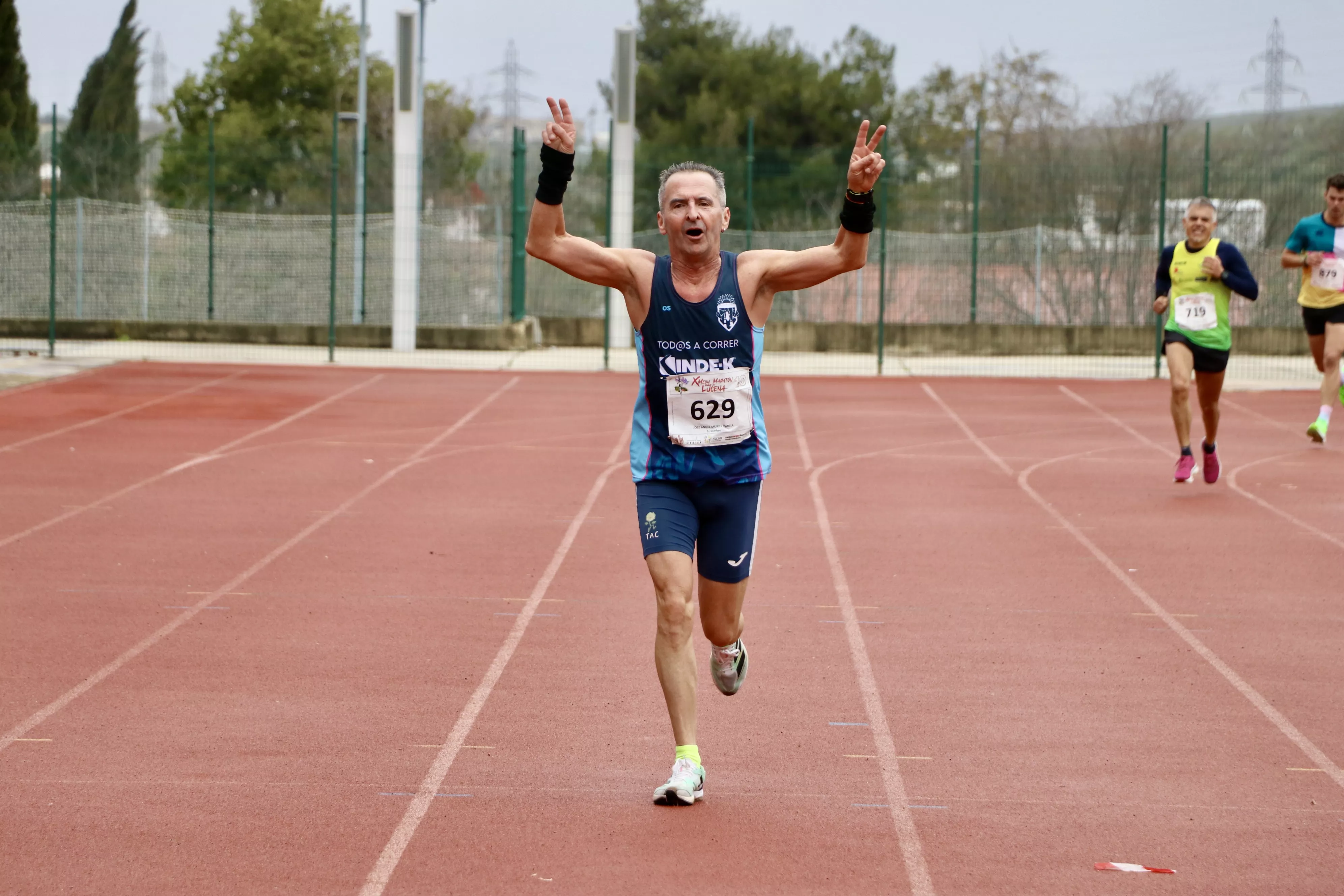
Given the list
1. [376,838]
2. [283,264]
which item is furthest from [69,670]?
[283,264]

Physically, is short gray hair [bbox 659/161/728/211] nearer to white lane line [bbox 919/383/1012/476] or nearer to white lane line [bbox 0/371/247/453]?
white lane line [bbox 919/383/1012/476]

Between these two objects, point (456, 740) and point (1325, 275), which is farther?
point (1325, 275)

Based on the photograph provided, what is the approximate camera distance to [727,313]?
15.8 feet

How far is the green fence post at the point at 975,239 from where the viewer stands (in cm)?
2358

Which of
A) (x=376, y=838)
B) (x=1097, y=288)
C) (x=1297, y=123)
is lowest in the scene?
(x=376, y=838)

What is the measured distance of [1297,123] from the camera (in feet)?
154

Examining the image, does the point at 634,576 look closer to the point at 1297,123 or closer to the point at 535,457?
the point at 535,457

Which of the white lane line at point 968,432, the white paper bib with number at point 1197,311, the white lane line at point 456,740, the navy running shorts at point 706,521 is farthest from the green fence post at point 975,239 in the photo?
the navy running shorts at point 706,521

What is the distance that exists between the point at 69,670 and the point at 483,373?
45.9ft

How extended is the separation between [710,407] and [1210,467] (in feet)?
24.6

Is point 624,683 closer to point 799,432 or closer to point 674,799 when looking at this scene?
point 674,799

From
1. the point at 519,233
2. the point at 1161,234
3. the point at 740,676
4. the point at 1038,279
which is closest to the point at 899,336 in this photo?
the point at 1038,279

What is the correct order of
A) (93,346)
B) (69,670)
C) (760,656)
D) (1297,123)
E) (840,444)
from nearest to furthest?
(69,670) → (760,656) → (840,444) → (93,346) → (1297,123)

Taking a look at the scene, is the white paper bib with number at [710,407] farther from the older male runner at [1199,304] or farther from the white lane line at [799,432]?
the white lane line at [799,432]
